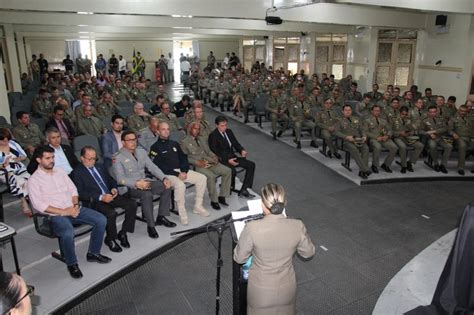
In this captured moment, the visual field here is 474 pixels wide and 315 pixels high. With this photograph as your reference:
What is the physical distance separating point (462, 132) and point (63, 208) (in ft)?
20.4

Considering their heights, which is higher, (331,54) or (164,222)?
(331,54)

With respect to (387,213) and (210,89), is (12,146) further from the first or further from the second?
(210,89)

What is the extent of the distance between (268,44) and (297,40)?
1.95 meters

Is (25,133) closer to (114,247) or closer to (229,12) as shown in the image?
(114,247)

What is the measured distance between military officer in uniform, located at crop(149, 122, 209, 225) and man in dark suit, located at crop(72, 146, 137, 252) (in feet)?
2.30

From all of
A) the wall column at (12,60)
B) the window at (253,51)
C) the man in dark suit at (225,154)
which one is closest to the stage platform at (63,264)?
the man in dark suit at (225,154)

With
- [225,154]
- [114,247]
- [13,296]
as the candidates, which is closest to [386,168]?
[225,154]

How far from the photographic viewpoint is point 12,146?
475cm

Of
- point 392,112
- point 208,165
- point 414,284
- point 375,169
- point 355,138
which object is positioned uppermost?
point 392,112

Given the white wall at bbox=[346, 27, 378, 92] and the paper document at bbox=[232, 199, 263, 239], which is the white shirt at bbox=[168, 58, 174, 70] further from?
the paper document at bbox=[232, 199, 263, 239]

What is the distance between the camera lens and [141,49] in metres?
20.8

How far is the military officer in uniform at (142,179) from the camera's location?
165 inches

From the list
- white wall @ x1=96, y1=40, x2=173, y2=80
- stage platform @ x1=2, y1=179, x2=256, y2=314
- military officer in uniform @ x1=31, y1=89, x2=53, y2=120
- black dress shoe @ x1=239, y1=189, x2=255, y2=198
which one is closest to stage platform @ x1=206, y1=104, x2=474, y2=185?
black dress shoe @ x1=239, y1=189, x2=255, y2=198

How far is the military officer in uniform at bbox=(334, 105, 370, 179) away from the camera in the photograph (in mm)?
6212
